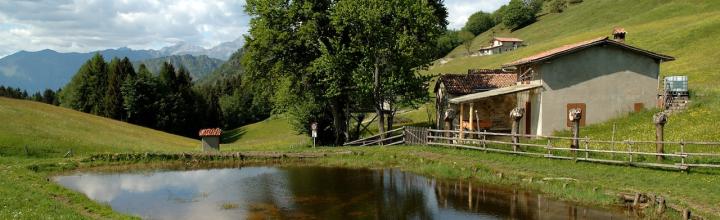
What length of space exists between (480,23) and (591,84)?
504 ft

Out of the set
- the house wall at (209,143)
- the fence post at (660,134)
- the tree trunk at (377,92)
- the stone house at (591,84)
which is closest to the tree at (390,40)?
the tree trunk at (377,92)

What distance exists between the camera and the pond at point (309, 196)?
18.1 metres

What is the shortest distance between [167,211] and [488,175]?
46.1 feet

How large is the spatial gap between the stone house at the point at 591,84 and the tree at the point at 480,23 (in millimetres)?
150983

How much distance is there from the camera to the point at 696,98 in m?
34.9

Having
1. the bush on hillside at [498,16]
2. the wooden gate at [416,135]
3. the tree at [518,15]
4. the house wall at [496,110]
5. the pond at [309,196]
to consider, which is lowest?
the pond at [309,196]

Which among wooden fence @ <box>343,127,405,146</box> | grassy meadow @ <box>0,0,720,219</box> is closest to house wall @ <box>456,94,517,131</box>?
grassy meadow @ <box>0,0,720,219</box>

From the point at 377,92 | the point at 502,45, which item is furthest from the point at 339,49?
the point at 502,45

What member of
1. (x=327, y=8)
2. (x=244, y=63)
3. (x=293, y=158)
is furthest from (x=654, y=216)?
(x=244, y=63)

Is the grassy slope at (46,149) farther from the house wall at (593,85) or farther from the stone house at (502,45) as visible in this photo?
the stone house at (502,45)

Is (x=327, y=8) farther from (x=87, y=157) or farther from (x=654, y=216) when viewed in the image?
(x=654, y=216)

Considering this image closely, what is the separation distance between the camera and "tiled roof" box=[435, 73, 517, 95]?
4253cm

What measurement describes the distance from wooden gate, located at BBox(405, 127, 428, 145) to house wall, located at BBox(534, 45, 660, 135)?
740 cm

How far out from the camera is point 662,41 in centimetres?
6538
